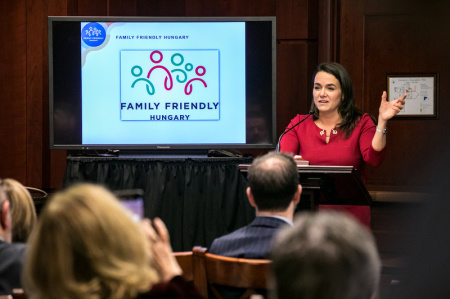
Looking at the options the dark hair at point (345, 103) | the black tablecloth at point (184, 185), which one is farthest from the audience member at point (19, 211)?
the black tablecloth at point (184, 185)

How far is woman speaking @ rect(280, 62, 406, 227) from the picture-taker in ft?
11.6

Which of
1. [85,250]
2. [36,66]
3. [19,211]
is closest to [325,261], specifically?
[85,250]

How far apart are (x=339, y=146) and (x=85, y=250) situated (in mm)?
2592

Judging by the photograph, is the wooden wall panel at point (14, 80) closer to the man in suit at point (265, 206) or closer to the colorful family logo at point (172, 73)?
the colorful family logo at point (172, 73)

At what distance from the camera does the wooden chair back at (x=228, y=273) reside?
5.95ft

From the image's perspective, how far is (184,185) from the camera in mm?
4730

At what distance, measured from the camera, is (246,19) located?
4.91m

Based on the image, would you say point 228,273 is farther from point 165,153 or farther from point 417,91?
point 417,91

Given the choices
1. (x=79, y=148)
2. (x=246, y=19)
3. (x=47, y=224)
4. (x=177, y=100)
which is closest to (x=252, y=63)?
(x=246, y=19)

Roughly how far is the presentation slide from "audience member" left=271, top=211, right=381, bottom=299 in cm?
390

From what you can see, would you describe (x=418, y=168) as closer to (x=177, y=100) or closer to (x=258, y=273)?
(x=177, y=100)

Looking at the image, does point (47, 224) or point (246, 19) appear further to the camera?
point (246, 19)

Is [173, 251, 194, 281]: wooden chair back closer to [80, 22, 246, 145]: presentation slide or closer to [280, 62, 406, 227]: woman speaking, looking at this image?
[280, 62, 406, 227]: woman speaking

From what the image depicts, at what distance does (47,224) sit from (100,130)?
3.81 metres
